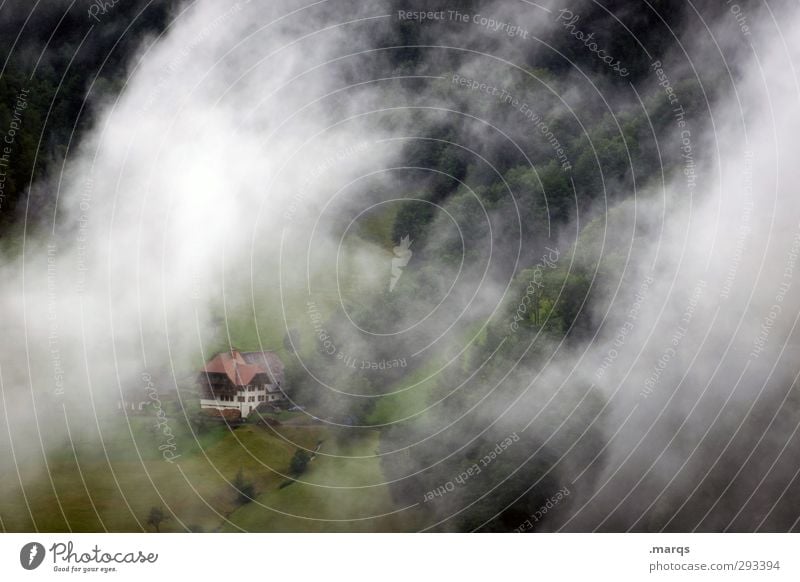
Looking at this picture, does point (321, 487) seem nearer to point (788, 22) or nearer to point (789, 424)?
point (789, 424)

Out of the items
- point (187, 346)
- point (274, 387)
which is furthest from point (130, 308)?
point (274, 387)

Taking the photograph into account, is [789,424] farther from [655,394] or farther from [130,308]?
[130,308]

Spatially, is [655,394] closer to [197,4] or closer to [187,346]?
[187,346]
